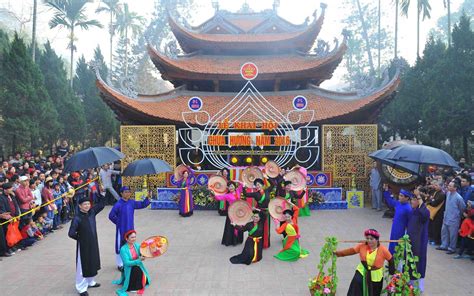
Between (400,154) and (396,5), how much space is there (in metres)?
24.9

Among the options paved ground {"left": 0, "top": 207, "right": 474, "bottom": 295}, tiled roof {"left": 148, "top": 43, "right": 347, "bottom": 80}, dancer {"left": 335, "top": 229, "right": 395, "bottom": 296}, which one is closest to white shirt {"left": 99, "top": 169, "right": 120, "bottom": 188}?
paved ground {"left": 0, "top": 207, "right": 474, "bottom": 295}

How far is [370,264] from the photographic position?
17.1ft

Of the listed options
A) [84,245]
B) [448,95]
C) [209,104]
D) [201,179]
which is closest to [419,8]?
[448,95]

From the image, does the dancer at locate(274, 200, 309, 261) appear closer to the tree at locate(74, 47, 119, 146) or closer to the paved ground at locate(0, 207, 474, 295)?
the paved ground at locate(0, 207, 474, 295)

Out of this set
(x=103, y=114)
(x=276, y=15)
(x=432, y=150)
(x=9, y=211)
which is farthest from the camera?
(x=103, y=114)

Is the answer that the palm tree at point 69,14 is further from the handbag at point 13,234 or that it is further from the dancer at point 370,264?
the dancer at point 370,264

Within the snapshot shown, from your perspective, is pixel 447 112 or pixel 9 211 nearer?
pixel 9 211

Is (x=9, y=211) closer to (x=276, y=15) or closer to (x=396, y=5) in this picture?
(x=276, y=15)

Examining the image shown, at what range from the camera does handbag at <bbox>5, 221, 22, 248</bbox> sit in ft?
27.3

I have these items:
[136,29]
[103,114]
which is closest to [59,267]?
[103,114]

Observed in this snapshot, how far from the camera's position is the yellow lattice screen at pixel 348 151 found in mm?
14406

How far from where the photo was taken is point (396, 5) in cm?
2805

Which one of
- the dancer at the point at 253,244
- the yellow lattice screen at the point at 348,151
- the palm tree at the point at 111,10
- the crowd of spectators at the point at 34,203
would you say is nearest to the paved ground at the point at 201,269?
the dancer at the point at 253,244

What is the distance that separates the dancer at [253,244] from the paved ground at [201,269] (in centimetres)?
15
